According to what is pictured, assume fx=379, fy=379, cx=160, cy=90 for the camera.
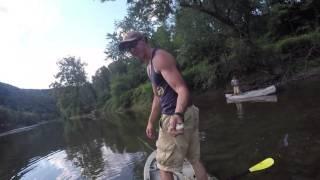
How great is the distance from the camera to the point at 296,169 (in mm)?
6328

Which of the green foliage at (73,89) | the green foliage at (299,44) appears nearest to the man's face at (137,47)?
the green foliage at (299,44)

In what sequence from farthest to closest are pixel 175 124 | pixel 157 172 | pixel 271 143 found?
→ pixel 271 143, pixel 157 172, pixel 175 124

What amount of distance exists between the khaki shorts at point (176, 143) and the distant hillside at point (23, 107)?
91.4 metres

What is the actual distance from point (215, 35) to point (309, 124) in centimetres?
2176

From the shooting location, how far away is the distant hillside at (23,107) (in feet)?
343

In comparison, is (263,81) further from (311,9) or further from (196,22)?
(311,9)

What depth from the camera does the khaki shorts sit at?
4.42 m

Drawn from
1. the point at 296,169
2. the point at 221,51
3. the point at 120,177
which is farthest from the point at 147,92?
the point at 296,169

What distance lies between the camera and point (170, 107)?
445 cm

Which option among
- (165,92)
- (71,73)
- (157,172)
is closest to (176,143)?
(165,92)

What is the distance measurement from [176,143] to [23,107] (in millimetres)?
147627

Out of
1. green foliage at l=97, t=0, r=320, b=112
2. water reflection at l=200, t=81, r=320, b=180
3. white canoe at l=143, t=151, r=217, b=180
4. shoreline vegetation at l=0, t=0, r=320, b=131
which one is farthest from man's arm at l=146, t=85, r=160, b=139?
green foliage at l=97, t=0, r=320, b=112

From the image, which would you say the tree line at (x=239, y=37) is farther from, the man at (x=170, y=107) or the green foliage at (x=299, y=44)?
the man at (x=170, y=107)

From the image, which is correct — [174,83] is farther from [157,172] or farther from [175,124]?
[157,172]
